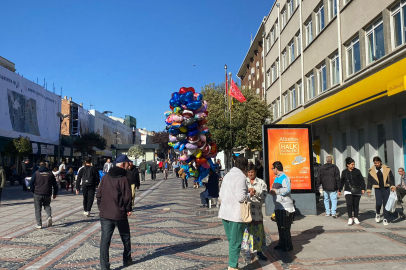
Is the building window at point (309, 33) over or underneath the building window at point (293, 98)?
over

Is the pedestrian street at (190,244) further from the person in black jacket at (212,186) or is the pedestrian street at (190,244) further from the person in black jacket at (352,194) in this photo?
the person in black jacket at (212,186)

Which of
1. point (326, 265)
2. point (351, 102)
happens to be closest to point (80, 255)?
point (326, 265)

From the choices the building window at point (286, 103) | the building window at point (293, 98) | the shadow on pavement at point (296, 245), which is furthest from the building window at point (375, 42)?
the building window at point (286, 103)

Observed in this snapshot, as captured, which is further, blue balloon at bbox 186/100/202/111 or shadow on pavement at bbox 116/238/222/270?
blue balloon at bbox 186/100/202/111

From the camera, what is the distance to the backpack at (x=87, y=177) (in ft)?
37.5

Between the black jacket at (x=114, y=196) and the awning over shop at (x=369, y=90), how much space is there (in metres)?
8.31

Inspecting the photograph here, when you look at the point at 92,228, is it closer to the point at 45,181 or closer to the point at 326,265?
the point at 45,181

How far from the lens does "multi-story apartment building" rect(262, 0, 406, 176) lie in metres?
13.7

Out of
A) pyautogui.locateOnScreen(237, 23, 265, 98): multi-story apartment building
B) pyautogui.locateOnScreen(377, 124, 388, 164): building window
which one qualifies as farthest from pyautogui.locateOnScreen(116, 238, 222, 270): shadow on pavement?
pyautogui.locateOnScreen(237, 23, 265, 98): multi-story apartment building

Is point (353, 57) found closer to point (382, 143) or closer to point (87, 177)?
point (382, 143)

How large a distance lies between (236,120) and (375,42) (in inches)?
497

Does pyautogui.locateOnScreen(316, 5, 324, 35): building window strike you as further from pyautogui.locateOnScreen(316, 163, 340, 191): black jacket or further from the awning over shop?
pyautogui.locateOnScreen(316, 163, 340, 191): black jacket

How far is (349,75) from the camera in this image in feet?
59.8

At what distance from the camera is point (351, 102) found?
1451 centimetres
